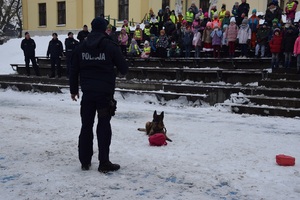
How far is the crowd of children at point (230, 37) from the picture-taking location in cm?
1151

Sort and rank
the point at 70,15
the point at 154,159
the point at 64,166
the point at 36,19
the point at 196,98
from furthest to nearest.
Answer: the point at 36,19 → the point at 70,15 → the point at 196,98 → the point at 154,159 → the point at 64,166

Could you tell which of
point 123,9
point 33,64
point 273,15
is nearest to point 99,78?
point 273,15

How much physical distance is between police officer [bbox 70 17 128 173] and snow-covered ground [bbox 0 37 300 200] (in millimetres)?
408

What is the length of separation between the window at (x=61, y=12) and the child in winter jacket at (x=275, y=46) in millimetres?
24604

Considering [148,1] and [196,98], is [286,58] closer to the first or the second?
[196,98]

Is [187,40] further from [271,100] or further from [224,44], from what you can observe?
[271,100]

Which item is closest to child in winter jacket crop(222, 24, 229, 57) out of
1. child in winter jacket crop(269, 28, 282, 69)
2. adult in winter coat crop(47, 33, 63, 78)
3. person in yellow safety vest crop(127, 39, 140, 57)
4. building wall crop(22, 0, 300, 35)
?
child in winter jacket crop(269, 28, 282, 69)

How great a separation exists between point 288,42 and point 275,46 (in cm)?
41

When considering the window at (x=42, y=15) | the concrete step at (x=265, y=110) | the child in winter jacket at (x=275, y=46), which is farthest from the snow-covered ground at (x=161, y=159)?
the window at (x=42, y=15)

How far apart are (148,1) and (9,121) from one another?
879 inches

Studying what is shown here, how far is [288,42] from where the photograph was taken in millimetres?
11211

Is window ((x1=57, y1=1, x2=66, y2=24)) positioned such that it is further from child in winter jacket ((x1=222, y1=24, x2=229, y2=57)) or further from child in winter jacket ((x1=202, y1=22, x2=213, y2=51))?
child in winter jacket ((x1=222, y1=24, x2=229, y2=57))

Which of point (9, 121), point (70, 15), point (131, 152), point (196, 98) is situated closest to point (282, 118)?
point (196, 98)

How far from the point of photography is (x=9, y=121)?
8352mm
